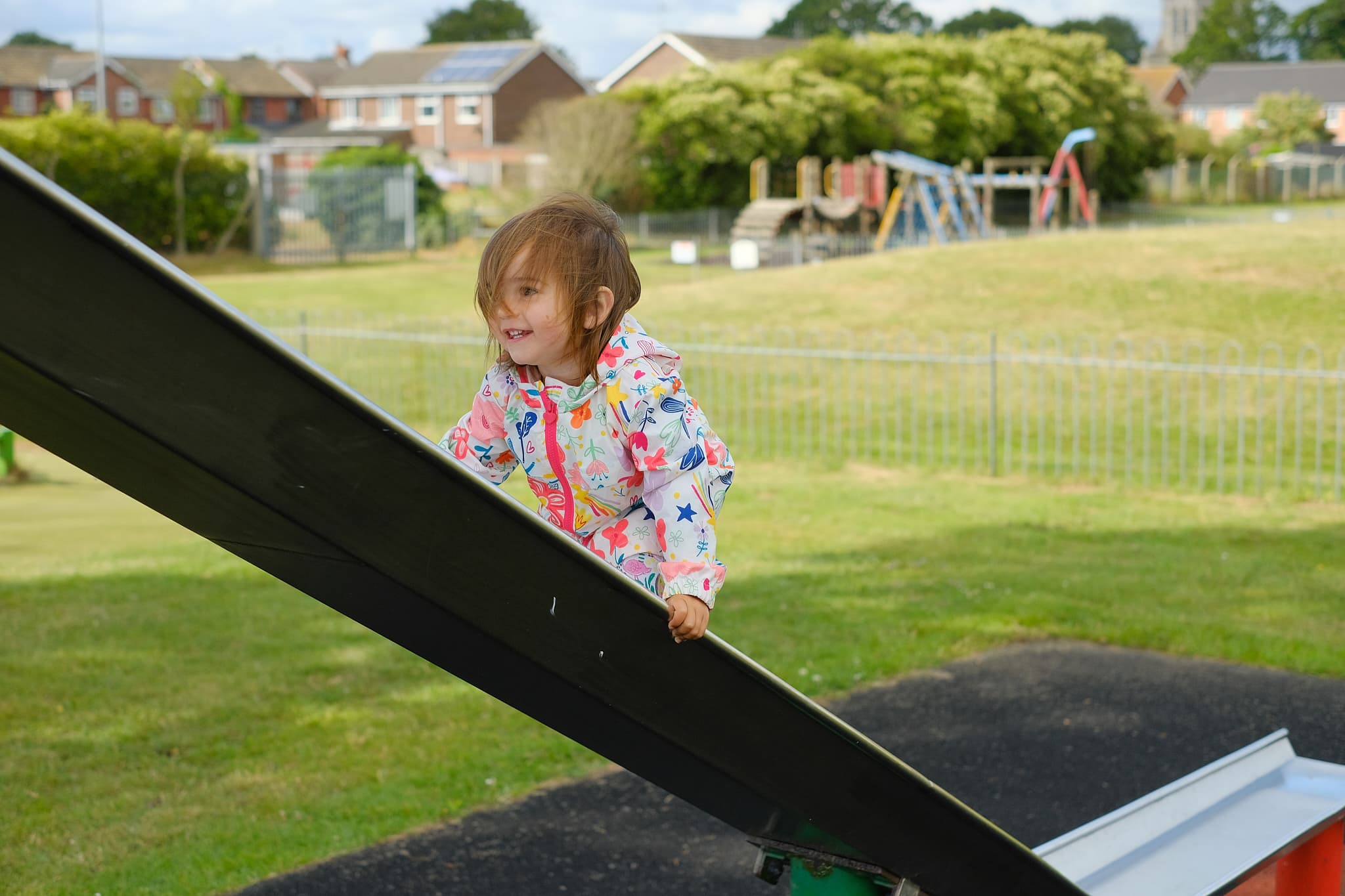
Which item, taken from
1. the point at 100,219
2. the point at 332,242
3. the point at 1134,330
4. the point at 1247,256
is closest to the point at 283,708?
the point at 100,219

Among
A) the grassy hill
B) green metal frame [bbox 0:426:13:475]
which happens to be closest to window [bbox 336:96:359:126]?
the grassy hill

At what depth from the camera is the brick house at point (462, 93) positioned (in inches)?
2379

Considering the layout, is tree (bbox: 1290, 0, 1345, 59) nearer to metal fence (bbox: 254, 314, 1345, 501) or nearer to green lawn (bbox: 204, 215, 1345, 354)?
green lawn (bbox: 204, 215, 1345, 354)

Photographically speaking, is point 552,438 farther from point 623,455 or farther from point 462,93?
point 462,93

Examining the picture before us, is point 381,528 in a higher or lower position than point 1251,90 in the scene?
lower

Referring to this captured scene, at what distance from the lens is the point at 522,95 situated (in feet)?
201

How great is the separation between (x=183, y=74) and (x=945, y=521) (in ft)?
141

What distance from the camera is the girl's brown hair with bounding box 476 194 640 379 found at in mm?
2252

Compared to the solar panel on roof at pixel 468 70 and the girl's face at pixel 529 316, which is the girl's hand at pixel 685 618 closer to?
the girl's face at pixel 529 316

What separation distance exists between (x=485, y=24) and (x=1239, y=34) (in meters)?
68.5

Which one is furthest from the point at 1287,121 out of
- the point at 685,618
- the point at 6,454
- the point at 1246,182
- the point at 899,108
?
the point at 685,618

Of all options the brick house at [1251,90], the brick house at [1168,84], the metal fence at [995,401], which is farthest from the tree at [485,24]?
the metal fence at [995,401]

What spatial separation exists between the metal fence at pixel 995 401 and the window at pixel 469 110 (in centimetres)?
4550

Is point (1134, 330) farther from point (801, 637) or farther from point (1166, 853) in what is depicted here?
point (1166, 853)
